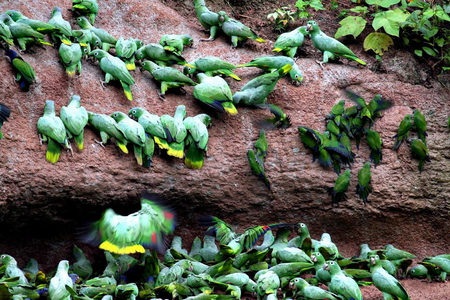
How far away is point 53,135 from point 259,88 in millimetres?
2164

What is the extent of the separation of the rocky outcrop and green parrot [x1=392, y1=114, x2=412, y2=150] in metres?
0.08

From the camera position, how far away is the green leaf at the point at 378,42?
7094mm

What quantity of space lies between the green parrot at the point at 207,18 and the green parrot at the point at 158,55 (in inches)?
32.6

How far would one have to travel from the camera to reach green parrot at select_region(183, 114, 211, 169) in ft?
18.7

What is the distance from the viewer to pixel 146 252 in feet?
18.0

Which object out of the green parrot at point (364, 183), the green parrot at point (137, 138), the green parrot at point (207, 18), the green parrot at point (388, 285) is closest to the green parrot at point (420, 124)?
the green parrot at point (364, 183)

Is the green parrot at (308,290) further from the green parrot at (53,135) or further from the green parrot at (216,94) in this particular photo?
the green parrot at (53,135)

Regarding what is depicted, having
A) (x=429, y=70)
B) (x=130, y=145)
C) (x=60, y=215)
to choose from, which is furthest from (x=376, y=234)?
(x=60, y=215)

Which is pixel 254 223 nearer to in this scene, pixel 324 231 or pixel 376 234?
pixel 324 231

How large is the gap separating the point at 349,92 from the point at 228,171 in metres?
Answer: 1.74

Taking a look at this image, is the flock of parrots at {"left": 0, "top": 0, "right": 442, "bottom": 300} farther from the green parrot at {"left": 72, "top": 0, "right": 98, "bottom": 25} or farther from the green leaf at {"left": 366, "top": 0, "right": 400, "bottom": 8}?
the green leaf at {"left": 366, "top": 0, "right": 400, "bottom": 8}

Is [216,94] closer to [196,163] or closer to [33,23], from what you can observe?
[196,163]

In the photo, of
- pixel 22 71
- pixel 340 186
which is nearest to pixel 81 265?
pixel 22 71

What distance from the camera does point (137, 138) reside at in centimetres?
544
